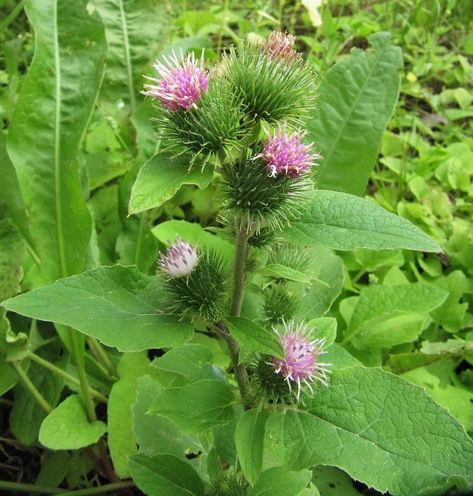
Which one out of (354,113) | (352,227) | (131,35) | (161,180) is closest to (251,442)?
(352,227)

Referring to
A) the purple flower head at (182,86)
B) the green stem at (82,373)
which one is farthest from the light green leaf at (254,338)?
the green stem at (82,373)

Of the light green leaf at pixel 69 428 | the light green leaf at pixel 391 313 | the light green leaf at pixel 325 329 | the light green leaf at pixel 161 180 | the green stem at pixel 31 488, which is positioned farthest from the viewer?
the light green leaf at pixel 391 313

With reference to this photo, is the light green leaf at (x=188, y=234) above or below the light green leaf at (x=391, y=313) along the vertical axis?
above

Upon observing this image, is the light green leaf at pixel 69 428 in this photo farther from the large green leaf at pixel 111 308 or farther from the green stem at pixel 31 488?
the large green leaf at pixel 111 308

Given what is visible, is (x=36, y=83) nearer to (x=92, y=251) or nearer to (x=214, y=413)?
(x=92, y=251)

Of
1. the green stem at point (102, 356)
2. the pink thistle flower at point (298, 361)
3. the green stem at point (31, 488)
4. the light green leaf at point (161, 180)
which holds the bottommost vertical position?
the green stem at point (31, 488)

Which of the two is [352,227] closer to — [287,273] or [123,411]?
[287,273]

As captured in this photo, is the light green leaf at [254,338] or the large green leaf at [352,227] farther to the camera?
the light green leaf at [254,338]
